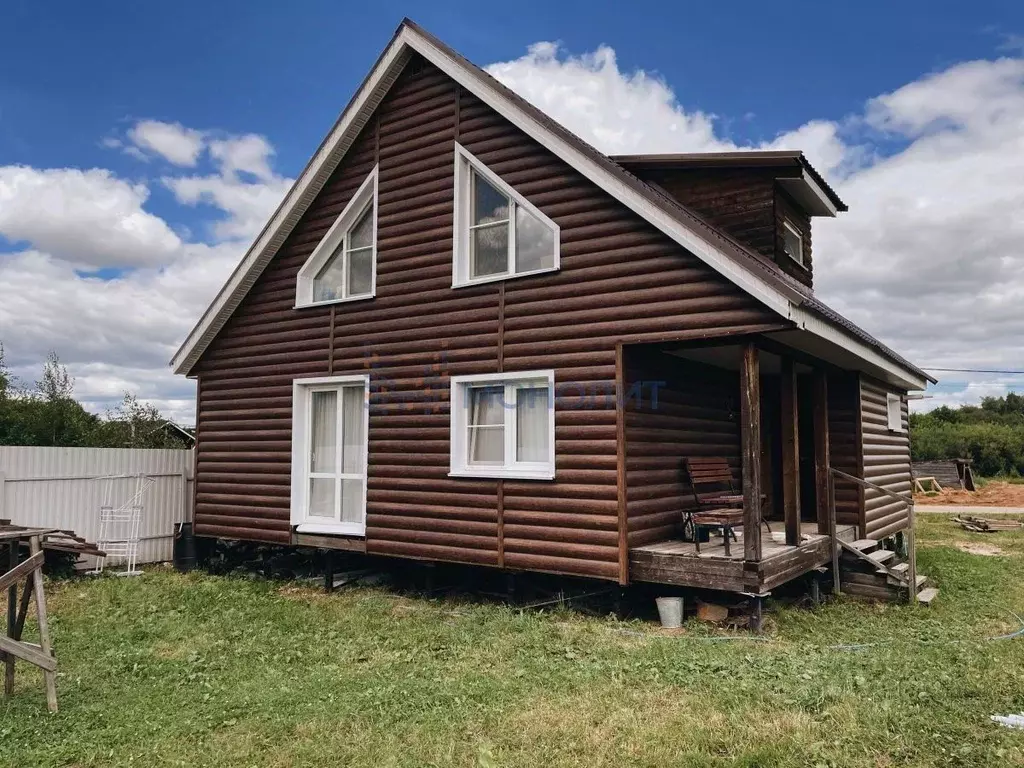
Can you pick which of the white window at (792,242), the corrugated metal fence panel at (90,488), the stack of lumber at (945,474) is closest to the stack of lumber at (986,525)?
the white window at (792,242)

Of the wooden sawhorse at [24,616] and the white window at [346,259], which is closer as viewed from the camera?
the wooden sawhorse at [24,616]

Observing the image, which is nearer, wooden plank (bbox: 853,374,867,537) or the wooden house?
the wooden house

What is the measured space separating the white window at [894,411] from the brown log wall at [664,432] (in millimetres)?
4713

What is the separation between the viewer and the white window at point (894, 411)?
14.1 meters

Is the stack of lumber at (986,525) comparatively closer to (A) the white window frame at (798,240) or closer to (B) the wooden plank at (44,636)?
(A) the white window frame at (798,240)

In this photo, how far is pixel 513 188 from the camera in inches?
382

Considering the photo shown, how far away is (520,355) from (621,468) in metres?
1.91

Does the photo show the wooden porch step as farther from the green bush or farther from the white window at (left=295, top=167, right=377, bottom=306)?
the green bush

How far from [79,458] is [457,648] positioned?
329 inches

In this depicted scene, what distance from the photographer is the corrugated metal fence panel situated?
11.8 metres

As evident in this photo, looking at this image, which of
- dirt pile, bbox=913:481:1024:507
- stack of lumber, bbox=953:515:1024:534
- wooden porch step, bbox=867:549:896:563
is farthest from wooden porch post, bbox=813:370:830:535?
dirt pile, bbox=913:481:1024:507

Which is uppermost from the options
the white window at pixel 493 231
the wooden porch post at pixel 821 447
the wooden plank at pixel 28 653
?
the white window at pixel 493 231

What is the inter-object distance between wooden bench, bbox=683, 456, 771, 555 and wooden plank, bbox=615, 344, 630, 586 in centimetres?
79

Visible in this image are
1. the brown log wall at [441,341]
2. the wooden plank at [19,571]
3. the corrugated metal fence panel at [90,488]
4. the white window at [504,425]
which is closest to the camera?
the wooden plank at [19,571]
